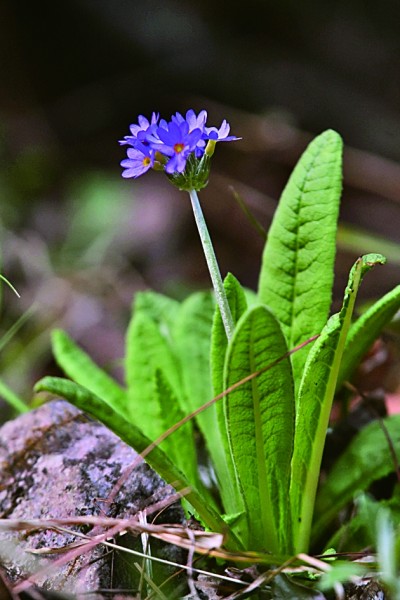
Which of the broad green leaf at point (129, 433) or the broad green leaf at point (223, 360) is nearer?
the broad green leaf at point (129, 433)

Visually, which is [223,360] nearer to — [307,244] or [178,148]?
[307,244]

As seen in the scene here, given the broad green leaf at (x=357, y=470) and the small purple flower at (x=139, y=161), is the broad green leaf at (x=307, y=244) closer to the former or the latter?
the broad green leaf at (x=357, y=470)

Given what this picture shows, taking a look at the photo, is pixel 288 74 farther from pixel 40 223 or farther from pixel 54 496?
pixel 54 496

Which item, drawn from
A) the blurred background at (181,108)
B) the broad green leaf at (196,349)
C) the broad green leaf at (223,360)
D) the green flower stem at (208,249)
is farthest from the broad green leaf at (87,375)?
the blurred background at (181,108)

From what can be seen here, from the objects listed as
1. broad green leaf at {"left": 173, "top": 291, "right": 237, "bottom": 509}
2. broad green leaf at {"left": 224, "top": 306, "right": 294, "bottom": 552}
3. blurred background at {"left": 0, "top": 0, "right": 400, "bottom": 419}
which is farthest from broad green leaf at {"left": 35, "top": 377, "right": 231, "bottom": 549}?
blurred background at {"left": 0, "top": 0, "right": 400, "bottom": 419}

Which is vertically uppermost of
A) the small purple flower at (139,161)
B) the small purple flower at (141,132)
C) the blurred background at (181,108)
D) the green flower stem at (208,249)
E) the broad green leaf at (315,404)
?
the blurred background at (181,108)
